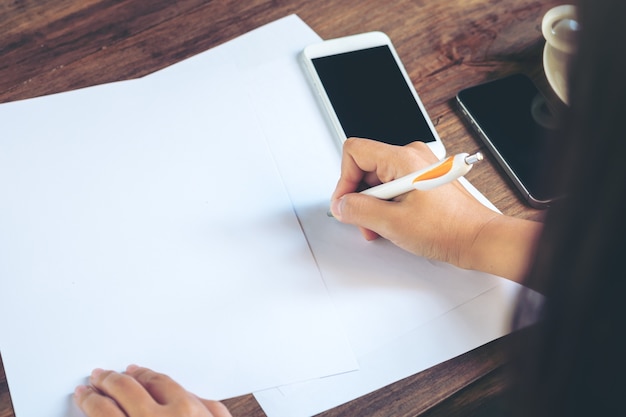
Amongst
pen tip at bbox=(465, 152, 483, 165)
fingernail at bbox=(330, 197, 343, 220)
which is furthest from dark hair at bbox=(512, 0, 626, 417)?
fingernail at bbox=(330, 197, 343, 220)

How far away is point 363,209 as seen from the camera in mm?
730

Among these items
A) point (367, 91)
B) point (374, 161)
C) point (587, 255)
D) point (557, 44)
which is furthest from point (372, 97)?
point (587, 255)

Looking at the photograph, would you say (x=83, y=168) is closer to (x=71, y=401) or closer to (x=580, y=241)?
(x=71, y=401)

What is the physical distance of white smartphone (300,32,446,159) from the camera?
2.69ft

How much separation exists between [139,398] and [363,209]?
29cm

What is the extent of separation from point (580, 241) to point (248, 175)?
1.57 ft

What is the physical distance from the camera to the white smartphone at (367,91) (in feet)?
2.69

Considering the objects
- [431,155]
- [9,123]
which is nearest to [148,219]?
[9,123]

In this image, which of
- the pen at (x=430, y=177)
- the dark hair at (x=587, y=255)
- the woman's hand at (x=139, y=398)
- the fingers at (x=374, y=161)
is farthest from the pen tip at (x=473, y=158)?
the woman's hand at (x=139, y=398)

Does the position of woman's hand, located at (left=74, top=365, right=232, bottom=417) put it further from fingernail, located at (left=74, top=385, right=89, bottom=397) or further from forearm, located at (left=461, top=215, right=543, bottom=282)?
forearm, located at (left=461, top=215, right=543, bottom=282)

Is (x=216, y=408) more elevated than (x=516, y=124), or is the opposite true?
(x=516, y=124)

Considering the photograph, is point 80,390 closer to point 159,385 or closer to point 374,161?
point 159,385

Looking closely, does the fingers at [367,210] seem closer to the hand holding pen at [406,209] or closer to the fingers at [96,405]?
the hand holding pen at [406,209]

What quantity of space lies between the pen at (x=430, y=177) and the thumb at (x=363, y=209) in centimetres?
1
